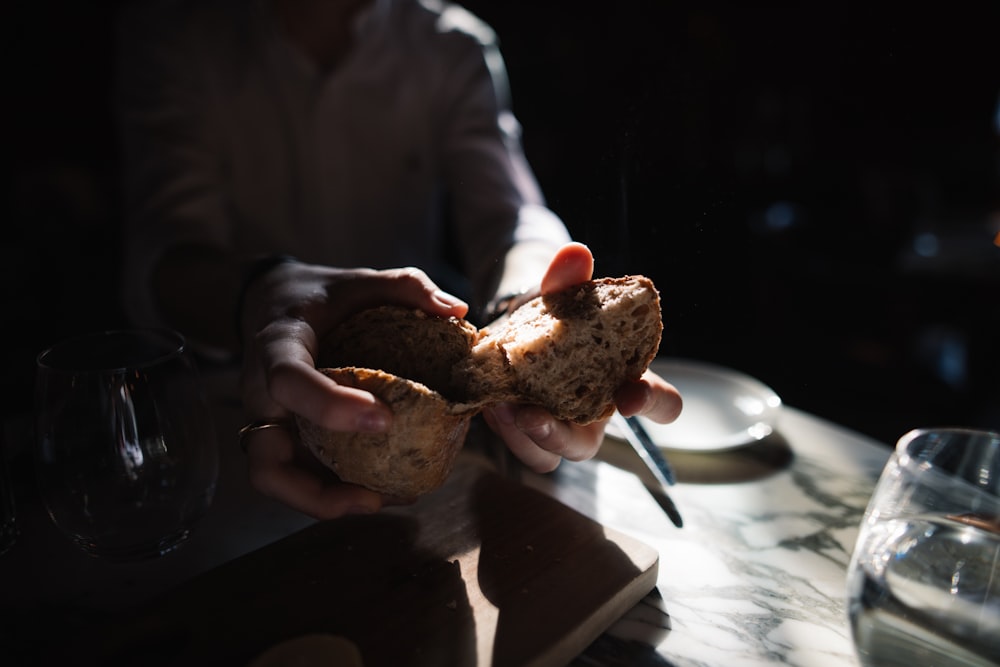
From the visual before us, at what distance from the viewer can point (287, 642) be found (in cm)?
74

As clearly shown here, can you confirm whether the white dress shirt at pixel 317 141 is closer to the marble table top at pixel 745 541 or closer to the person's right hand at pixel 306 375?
the person's right hand at pixel 306 375

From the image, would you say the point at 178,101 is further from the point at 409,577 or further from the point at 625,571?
the point at 625,571

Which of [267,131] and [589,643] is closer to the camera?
[589,643]

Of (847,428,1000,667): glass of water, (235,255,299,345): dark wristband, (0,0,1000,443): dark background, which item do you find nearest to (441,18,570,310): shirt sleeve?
(0,0,1000,443): dark background

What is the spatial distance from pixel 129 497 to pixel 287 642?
0.36 m

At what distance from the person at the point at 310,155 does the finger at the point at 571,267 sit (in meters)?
0.19

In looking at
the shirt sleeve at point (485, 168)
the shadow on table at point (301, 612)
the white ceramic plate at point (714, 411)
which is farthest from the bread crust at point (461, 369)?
the shirt sleeve at point (485, 168)

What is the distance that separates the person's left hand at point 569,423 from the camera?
0.86m

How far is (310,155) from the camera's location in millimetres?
1839

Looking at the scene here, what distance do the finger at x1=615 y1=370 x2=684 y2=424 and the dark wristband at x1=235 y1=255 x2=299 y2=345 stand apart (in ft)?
2.15

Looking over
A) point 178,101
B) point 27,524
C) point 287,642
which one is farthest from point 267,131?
point 287,642

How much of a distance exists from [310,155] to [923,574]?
1.67m

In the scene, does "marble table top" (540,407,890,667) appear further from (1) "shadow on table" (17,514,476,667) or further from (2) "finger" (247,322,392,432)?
(2) "finger" (247,322,392,432)

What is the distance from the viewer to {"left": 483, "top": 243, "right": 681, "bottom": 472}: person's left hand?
2.83ft
